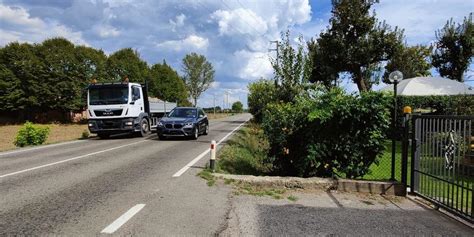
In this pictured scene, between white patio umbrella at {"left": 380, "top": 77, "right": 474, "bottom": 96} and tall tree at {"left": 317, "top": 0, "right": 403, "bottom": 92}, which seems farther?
tall tree at {"left": 317, "top": 0, "right": 403, "bottom": 92}

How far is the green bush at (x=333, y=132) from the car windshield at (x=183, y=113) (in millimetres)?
11600

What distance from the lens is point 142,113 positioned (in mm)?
21781

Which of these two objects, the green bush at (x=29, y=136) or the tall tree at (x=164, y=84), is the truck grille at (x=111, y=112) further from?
the tall tree at (x=164, y=84)

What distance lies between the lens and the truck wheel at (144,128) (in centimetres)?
2159

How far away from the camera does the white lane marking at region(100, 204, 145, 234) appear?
5.31 meters

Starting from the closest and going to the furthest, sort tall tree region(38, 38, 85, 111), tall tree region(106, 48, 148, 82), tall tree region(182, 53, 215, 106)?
tall tree region(38, 38, 85, 111), tall tree region(106, 48, 148, 82), tall tree region(182, 53, 215, 106)

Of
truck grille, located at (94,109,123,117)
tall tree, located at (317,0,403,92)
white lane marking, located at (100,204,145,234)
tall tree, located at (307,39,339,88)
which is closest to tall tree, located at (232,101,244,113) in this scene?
tall tree, located at (307,39,339,88)

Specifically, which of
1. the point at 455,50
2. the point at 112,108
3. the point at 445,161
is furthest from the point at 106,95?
the point at 455,50

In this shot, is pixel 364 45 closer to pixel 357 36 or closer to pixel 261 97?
pixel 357 36

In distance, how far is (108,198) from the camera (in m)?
7.17

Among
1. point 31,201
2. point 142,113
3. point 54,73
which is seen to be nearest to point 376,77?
point 142,113

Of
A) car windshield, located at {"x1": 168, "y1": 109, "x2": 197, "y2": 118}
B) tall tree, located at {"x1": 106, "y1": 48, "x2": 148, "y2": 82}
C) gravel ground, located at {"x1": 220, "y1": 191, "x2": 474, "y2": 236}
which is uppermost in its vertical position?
tall tree, located at {"x1": 106, "y1": 48, "x2": 148, "y2": 82}

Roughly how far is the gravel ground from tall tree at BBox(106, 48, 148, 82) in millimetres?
47188

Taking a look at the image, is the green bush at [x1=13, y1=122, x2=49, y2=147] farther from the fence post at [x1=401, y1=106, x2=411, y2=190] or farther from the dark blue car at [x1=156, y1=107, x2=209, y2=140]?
the fence post at [x1=401, y1=106, x2=411, y2=190]
